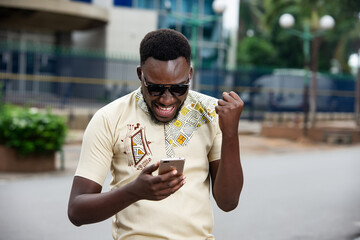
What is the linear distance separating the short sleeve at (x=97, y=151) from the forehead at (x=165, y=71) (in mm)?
233

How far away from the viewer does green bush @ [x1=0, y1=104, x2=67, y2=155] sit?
30.6 ft

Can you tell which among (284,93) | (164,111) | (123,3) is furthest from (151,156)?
(123,3)

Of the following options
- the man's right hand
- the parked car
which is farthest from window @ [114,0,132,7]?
the man's right hand

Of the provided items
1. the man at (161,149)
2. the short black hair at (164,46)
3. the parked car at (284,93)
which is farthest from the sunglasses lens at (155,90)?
the parked car at (284,93)

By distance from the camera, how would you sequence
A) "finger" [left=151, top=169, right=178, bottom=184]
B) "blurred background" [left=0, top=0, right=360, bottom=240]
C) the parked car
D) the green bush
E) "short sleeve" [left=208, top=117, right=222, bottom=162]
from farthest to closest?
the parked car
the green bush
"blurred background" [left=0, top=0, right=360, bottom=240]
"short sleeve" [left=208, top=117, right=222, bottom=162]
"finger" [left=151, top=169, right=178, bottom=184]

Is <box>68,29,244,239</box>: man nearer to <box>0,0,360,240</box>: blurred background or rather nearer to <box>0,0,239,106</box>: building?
<box>0,0,360,240</box>: blurred background

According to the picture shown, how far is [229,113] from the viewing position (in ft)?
6.56

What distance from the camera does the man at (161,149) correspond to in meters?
1.99

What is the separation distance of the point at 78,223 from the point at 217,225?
442 centimetres

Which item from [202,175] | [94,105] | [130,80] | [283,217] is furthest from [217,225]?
[130,80]

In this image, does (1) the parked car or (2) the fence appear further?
(1) the parked car

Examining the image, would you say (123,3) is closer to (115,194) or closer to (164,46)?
(164,46)

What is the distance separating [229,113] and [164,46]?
35 centimetres

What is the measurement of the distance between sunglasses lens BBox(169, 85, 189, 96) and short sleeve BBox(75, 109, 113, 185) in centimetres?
27
